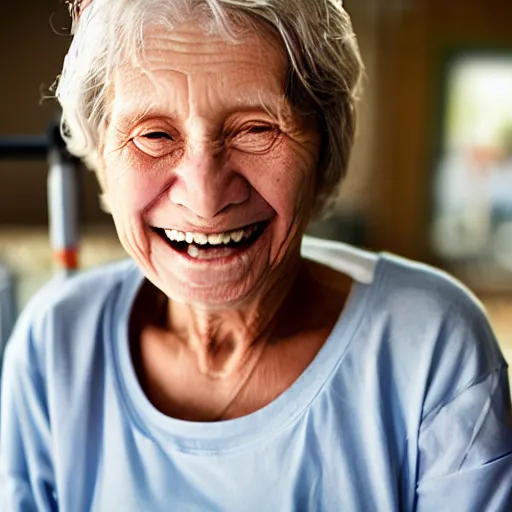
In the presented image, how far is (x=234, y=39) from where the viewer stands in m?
0.71

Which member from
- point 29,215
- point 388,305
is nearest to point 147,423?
point 388,305

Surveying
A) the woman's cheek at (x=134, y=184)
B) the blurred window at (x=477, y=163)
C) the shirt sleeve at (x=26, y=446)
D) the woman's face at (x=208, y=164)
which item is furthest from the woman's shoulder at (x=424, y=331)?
the blurred window at (x=477, y=163)

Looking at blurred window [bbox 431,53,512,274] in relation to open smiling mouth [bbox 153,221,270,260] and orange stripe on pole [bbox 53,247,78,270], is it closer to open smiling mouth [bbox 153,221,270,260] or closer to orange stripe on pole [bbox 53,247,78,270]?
orange stripe on pole [bbox 53,247,78,270]

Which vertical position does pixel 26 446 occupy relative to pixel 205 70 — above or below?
below

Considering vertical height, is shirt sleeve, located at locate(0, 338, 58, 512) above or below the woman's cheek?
below

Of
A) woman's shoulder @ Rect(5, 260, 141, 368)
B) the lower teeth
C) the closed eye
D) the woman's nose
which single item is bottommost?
woman's shoulder @ Rect(5, 260, 141, 368)

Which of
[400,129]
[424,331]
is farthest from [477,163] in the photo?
[424,331]

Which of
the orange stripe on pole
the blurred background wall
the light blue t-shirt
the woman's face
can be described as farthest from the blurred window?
the woman's face

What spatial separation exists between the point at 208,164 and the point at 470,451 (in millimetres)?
436

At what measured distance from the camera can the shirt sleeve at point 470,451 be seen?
0.81m

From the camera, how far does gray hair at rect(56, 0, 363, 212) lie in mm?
715

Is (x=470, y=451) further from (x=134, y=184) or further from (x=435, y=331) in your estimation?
(x=134, y=184)

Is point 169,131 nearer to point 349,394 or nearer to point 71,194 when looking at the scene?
point 349,394

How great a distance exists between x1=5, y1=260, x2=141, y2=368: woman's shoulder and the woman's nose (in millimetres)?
281
